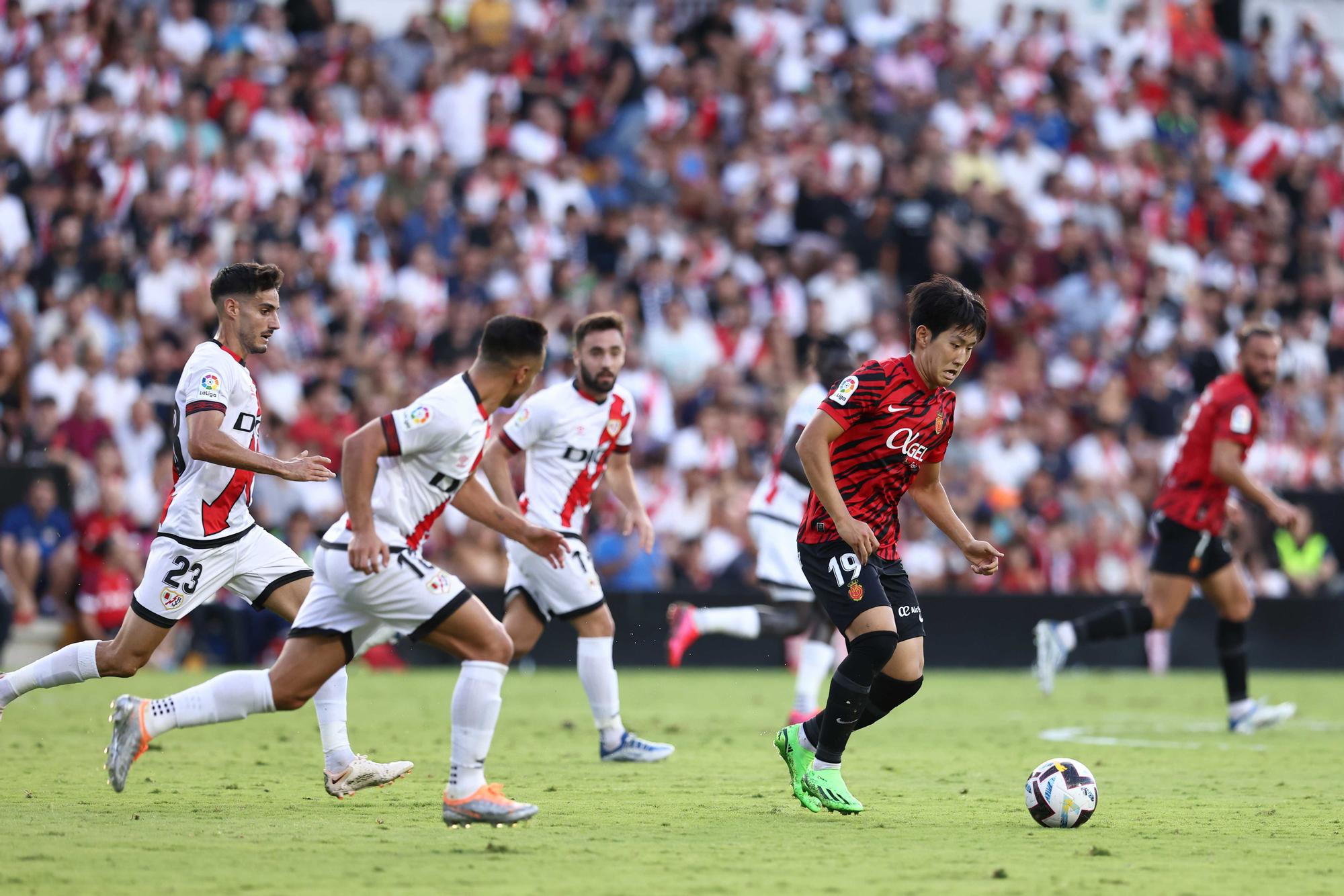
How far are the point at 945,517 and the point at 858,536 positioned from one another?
→ 0.92 metres

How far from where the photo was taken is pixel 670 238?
2119 cm

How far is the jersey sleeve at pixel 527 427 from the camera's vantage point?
33.7ft

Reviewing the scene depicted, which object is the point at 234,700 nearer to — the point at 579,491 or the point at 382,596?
the point at 382,596

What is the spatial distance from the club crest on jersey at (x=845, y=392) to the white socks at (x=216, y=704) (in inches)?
110

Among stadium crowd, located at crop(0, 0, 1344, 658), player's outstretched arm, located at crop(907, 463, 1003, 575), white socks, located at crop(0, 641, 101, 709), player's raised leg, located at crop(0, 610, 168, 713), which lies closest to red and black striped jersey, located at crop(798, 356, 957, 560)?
player's outstretched arm, located at crop(907, 463, 1003, 575)

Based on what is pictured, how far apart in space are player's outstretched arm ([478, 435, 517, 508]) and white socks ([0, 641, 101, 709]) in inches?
97.2

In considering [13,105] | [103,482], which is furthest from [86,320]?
[13,105]

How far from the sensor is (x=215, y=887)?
5730mm

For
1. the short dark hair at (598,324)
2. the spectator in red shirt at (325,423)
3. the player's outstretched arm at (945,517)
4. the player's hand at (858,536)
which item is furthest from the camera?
the spectator in red shirt at (325,423)

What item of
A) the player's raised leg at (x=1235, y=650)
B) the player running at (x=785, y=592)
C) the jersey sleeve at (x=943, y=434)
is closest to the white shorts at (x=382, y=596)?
the jersey sleeve at (x=943, y=434)

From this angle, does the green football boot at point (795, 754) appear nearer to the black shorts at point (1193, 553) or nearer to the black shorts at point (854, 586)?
the black shorts at point (854, 586)

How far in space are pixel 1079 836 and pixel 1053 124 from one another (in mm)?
19100

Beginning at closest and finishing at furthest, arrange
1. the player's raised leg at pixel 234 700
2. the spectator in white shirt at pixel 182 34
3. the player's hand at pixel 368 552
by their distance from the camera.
A: the player's hand at pixel 368 552
the player's raised leg at pixel 234 700
the spectator in white shirt at pixel 182 34

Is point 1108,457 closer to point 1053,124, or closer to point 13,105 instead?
point 1053,124
